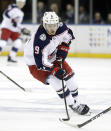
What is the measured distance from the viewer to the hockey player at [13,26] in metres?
7.73

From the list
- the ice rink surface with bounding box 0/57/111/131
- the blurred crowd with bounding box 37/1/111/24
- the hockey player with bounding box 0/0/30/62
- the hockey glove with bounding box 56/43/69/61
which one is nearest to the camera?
the ice rink surface with bounding box 0/57/111/131

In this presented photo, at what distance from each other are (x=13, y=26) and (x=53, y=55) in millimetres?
3931

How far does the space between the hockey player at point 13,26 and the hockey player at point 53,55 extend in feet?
12.3

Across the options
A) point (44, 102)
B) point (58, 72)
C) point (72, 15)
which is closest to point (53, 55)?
point (58, 72)

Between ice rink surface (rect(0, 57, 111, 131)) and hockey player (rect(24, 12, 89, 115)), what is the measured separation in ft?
0.69

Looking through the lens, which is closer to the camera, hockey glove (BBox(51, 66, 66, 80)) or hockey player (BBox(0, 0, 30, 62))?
hockey glove (BBox(51, 66, 66, 80))

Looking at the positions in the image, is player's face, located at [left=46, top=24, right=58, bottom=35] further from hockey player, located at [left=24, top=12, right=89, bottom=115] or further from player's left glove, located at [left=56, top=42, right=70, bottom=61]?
player's left glove, located at [left=56, top=42, right=70, bottom=61]

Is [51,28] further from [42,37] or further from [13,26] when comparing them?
[13,26]

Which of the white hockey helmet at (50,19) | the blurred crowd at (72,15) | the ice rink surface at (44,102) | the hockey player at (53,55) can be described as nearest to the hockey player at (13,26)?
the ice rink surface at (44,102)

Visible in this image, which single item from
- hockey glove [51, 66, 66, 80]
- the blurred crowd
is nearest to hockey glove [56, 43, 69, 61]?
hockey glove [51, 66, 66, 80]

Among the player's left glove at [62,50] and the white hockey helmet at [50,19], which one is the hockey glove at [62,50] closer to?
the player's left glove at [62,50]

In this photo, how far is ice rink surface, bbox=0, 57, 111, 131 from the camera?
145 inches

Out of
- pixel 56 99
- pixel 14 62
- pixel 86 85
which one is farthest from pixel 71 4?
pixel 56 99

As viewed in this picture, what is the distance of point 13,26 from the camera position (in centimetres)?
786
